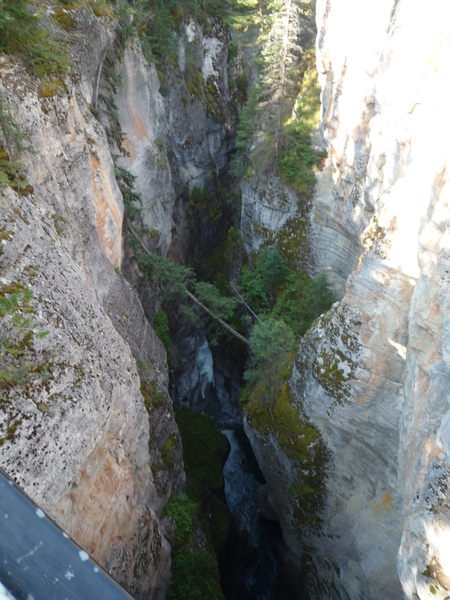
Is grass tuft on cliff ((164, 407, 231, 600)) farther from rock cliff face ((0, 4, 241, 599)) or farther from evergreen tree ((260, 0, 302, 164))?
evergreen tree ((260, 0, 302, 164))

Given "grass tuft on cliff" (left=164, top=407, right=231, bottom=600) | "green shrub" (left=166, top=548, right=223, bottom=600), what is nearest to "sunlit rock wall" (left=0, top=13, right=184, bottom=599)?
"green shrub" (left=166, top=548, right=223, bottom=600)

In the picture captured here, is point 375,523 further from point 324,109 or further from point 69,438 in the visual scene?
point 324,109

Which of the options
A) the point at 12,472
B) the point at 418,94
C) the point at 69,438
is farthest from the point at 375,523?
the point at 418,94

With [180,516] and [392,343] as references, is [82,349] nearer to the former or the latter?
[180,516]

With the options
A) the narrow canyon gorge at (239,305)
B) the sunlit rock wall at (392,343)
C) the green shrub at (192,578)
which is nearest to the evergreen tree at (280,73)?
→ the narrow canyon gorge at (239,305)

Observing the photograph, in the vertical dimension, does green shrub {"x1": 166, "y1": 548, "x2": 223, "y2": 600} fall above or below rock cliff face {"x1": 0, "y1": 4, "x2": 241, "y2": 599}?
below

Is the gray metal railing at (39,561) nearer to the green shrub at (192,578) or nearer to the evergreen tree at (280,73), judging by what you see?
the green shrub at (192,578)
